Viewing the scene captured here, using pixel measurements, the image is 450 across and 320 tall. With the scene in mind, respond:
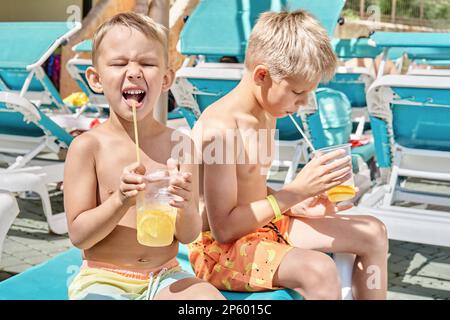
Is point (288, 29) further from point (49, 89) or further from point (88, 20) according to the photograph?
point (88, 20)

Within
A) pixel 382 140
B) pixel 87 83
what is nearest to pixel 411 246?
pixel 382 140

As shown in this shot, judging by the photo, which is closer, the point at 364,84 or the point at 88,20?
the point at 364,84

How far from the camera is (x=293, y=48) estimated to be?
2127 millimetres

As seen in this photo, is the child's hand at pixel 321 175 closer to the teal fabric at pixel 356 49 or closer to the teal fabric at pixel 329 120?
the teal fabric at pixel 329 120

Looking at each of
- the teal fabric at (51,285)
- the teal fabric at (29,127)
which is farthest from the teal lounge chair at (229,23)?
the teal fabric at (51,285)

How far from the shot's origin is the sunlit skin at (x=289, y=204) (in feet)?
6.60

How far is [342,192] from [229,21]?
10.4ft

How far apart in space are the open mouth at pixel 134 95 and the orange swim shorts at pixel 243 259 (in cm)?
60

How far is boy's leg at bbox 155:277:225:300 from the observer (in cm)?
182

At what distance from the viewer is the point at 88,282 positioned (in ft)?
6.19

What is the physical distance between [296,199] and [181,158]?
0.42 meters

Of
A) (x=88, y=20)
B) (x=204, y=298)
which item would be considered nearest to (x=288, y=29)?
(x=204, y=298)

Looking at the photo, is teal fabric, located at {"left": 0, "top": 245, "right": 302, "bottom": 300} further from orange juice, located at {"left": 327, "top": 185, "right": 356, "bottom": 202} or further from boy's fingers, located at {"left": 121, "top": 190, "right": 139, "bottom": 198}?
boy's fingers, located at {"left": 121, "top": 190, "right": 139, "bottom": 198}

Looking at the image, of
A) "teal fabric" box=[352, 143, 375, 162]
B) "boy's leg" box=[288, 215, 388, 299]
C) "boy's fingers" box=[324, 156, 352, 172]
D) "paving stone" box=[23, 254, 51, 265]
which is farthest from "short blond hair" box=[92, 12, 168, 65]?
"teal fabric" box=[352, 143, 375, 162]
